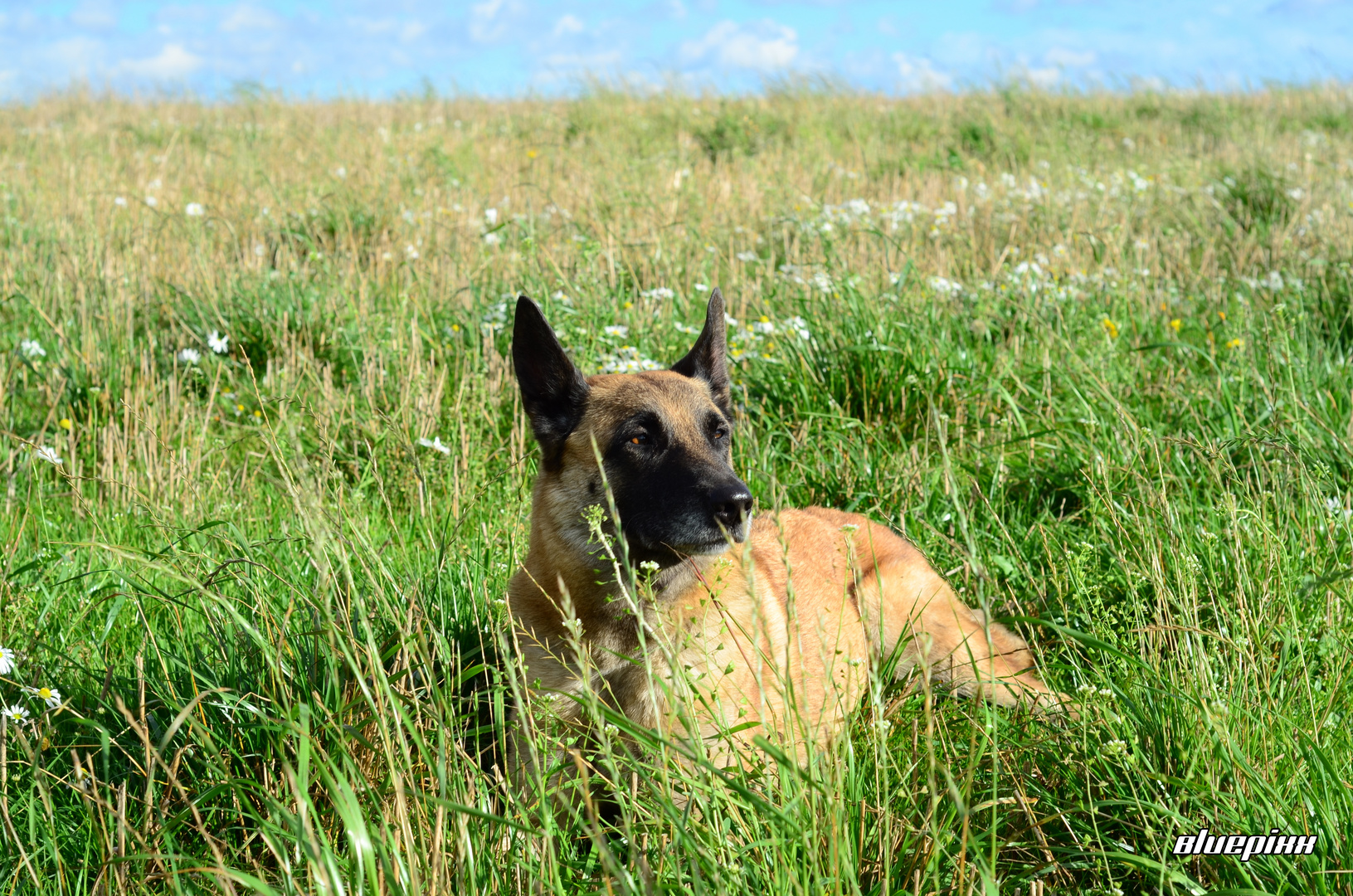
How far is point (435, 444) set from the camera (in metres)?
3.82

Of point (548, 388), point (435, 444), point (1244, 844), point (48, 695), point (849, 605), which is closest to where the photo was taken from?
point (1244, 844)

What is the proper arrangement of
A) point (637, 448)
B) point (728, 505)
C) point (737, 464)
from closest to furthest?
point (728, 505)
point (637, 448)
point (737, 464)

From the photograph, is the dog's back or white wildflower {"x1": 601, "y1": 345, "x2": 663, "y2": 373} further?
white wildflower {"x1": 601, "y1": 345, "x2": 663, "y2": 373}

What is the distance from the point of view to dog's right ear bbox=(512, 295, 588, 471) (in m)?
3.12

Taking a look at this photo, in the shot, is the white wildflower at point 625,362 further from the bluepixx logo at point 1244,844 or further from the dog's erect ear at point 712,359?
Answer: the bluepixx logo at point 1244,844

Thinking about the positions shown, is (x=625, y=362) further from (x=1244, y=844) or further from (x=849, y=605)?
(x=1244, y=844)

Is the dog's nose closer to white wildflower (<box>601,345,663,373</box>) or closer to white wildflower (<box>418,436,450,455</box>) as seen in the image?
white wildflower (<box>418,436,450,455</box>)

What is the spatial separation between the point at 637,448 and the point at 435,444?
119 centimetres

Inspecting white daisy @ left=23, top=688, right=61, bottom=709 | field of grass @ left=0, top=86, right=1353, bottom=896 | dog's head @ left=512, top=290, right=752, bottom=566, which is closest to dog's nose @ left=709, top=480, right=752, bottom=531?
dog's head @ left=512, top=290, right=752, bottom=566

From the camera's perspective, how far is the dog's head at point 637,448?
271 centimetres

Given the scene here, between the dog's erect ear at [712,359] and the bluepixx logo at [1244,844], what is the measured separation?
2046 mm

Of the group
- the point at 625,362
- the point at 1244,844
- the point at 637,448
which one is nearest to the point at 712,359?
the point at 637,448

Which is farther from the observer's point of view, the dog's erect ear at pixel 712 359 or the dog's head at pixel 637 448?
the dog's erect ear at pixel 712 359

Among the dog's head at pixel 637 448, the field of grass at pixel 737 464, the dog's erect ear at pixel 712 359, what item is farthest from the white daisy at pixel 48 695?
the dog's erect ear at pixel 712 359
